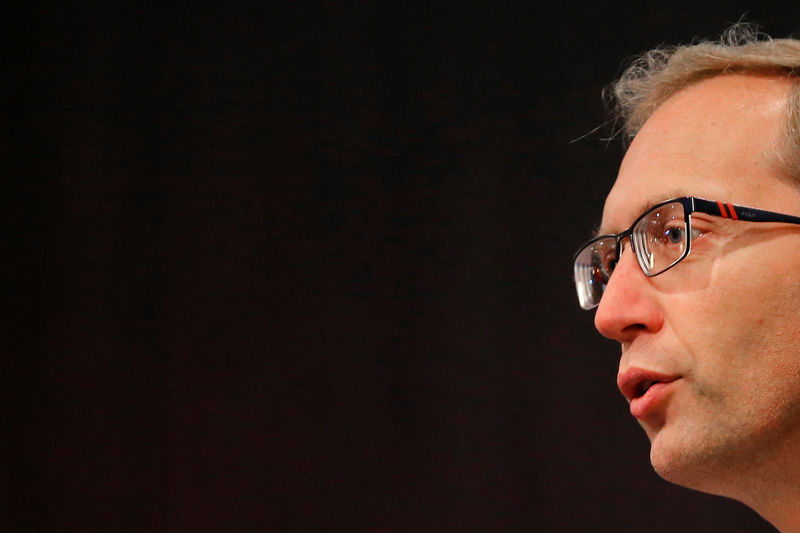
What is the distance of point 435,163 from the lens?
2.22m

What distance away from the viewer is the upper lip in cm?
109

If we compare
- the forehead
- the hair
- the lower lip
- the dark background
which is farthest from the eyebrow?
the dark background

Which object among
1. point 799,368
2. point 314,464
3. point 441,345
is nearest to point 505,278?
point 441,345

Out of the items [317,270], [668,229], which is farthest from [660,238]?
[317,270]

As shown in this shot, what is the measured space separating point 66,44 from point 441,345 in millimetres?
1257

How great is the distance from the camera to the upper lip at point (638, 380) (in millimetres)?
1093

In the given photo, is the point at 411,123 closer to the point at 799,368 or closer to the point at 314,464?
the point at 314,464

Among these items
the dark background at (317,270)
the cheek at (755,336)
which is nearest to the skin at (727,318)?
the cheek at (755,336)

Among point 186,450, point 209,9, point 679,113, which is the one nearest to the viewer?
point 679,113

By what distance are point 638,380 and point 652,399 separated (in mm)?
41

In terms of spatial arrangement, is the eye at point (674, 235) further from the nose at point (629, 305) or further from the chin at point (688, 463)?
the chin at point (688, 463)

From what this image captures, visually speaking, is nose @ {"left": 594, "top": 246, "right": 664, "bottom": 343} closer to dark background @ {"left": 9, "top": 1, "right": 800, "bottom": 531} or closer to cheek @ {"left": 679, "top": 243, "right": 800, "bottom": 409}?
cheek @ {"left": 679, "top": 243, "right": 800, "bottom": 409}

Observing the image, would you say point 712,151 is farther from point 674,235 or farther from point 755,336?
point 755,336

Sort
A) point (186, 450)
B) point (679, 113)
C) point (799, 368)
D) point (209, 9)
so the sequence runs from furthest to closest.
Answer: point (209, 9)
point (186, 450)
point (679, 113)
point (799, 368)
